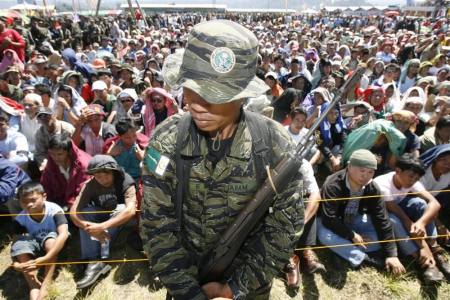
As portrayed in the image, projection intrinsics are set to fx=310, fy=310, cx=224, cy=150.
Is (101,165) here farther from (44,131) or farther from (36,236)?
(44,131)

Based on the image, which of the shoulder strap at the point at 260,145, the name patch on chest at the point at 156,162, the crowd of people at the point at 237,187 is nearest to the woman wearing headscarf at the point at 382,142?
the crowd of people at the point at 237,187

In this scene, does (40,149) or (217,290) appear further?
(40,149)

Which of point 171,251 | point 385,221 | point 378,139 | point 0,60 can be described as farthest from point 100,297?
point 0,60

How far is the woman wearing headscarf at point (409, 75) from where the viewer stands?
300 inches

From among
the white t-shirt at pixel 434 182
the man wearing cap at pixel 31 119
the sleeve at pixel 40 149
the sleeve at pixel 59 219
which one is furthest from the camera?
the man wearing cap at pixel 31 119

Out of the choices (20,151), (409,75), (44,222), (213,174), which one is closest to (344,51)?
(409,75)

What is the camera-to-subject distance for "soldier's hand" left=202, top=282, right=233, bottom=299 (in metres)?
1.56

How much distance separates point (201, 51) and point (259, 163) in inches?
22.3

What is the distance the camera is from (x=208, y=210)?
149 cm

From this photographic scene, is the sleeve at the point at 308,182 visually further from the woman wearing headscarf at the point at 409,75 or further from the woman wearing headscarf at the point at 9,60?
the woman wearing headscarf at the point at 9,60

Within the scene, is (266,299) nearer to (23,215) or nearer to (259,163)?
(259,163)

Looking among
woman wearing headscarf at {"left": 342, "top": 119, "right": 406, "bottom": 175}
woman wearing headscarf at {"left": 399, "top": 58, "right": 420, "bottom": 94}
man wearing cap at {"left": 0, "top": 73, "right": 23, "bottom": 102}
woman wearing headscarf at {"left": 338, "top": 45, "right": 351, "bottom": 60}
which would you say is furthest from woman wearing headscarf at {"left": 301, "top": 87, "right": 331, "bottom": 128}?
woman wearing headscarf at {"left": 338, "top": 45, "right": 351, "bottom": 60}

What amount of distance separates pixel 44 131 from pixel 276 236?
397cm

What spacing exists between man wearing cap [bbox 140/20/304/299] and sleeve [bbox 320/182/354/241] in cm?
203
